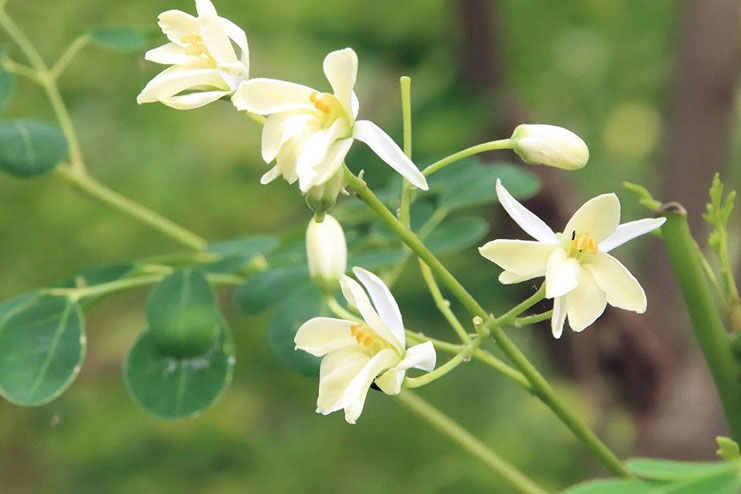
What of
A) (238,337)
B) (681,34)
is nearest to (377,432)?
(238,337)

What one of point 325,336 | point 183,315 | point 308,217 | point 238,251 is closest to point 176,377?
point 183,315

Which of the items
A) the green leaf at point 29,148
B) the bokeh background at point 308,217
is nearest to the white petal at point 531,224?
the green leaf at point 29,148

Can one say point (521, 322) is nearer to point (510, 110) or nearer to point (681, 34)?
point (510, 110)

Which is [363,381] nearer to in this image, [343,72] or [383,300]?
[383,300]

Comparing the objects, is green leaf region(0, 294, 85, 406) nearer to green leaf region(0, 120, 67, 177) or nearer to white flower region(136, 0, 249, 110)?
green leaf region(0, 120, 67, 177)

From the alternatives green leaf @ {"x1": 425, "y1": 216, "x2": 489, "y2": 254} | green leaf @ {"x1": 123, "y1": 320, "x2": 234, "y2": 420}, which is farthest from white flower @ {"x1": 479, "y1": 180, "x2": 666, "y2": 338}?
green leaf @ {"x1": 425, "y1": 216, "x2": 489, "y2": 254}

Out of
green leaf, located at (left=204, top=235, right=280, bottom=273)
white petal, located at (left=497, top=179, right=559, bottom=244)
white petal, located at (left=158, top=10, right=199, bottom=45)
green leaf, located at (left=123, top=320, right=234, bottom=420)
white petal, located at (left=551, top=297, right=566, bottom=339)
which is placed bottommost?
green leaf, located at (left=123, top=320, right=234, bottom=420)
